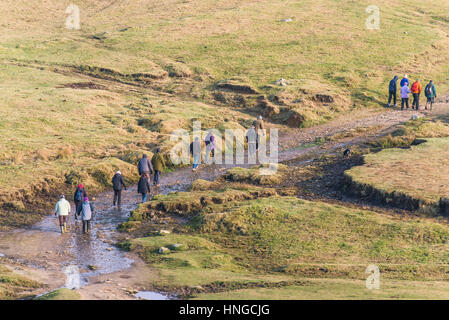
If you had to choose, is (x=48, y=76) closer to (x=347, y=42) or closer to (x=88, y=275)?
(x=347, y=42)

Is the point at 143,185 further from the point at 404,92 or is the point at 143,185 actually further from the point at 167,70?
the point at 167,70

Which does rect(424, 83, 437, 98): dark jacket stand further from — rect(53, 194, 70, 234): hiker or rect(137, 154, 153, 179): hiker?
rect(53, 194, 70, 234): hiker

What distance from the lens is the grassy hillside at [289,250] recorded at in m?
17.6

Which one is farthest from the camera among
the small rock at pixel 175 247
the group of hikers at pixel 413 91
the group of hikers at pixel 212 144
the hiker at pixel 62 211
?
the group of hikers at pixel 413 91

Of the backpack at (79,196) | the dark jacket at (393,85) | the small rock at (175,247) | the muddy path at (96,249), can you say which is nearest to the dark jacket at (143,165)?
the muddy path at (96,249)

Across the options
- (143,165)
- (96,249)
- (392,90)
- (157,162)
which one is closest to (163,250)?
(96,249)

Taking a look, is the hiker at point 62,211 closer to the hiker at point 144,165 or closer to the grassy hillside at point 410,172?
the hiker at point 144,165

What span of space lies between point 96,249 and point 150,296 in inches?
217

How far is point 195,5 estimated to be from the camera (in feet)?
214

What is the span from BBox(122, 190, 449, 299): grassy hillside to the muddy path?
2.93ft

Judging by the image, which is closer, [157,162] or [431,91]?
[157,162]

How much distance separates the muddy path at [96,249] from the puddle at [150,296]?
0.66 ft

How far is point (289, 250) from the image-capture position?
2092 cm

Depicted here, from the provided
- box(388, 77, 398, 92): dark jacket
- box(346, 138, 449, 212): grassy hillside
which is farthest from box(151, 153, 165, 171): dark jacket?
box(388, 77, 398, 92): dark jacket
